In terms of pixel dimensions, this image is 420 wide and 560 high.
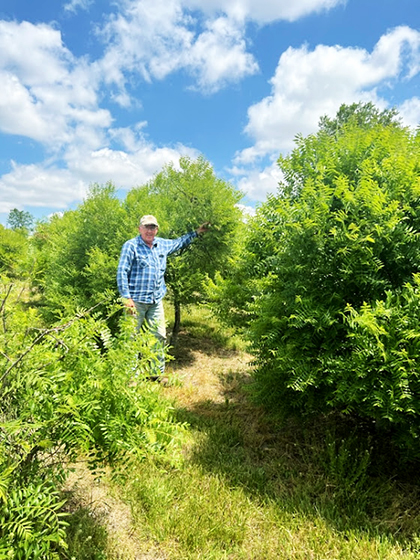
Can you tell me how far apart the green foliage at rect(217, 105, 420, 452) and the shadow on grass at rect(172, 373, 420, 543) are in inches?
21.0

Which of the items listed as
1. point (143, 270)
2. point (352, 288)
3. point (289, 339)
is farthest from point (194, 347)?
point (352, 288)

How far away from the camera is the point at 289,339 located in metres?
3.25

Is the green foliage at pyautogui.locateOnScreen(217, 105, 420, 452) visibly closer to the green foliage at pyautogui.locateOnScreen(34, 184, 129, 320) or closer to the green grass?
the green grass

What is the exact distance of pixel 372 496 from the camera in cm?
290

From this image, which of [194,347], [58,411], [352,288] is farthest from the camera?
[194,347]

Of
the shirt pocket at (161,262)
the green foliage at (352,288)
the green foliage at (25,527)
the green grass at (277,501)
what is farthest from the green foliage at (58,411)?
the shirt pocket at (161,262)

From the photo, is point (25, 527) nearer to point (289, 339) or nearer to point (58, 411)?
point (58, 411)

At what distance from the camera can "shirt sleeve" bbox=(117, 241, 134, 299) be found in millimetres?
4867

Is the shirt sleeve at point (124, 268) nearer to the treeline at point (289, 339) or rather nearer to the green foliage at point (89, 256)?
the treeline at point (289, 339)

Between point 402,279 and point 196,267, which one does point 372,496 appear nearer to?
point 402,279

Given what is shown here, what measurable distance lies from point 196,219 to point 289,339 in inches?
168

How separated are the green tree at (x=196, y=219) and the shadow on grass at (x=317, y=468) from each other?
3.13 metres

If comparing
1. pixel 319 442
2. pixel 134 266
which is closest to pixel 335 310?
pixel 319 442

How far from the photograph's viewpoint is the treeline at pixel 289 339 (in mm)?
1822
